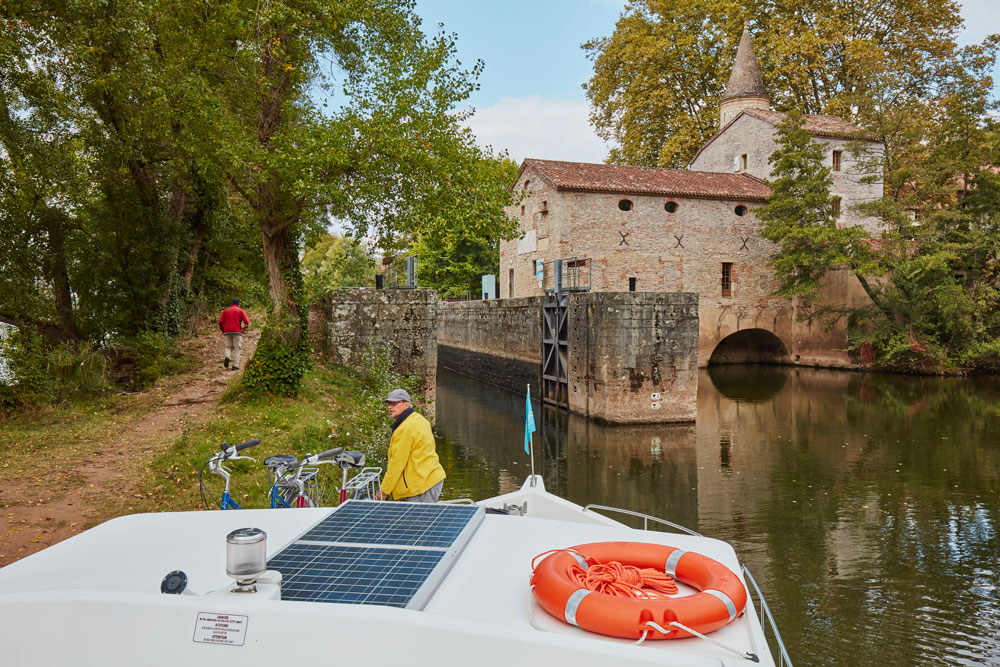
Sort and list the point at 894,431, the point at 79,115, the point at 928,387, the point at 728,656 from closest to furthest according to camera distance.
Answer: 1. the point at 728,656
2. the point at 79,115
3. the point at 894,431
4. the point at 928,387

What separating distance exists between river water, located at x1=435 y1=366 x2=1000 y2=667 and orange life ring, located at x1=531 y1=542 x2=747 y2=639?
435 centimetres

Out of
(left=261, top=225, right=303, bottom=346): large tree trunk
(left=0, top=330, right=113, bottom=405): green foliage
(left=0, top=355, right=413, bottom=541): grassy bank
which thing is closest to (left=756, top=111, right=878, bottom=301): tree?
(left=0, top=355, right=413, bottom=541): grassy bank

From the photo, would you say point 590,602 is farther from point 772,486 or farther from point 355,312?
point 355,312

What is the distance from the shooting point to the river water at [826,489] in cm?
714

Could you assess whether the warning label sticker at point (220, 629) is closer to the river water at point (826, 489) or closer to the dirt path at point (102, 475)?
the dirt path at point (102, 475)

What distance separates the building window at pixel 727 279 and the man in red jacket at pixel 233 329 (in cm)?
2145

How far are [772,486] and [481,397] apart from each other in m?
13.4

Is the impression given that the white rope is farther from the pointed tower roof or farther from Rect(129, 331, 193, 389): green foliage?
the pointed tower roof

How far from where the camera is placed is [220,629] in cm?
244

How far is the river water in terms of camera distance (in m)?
7.14

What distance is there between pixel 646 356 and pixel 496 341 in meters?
11.1

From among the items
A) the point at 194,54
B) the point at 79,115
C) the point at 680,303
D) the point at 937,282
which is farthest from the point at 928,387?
the point at 79,115

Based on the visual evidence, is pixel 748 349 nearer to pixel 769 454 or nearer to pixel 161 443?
pixel 769 454

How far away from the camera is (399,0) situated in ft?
41.5
